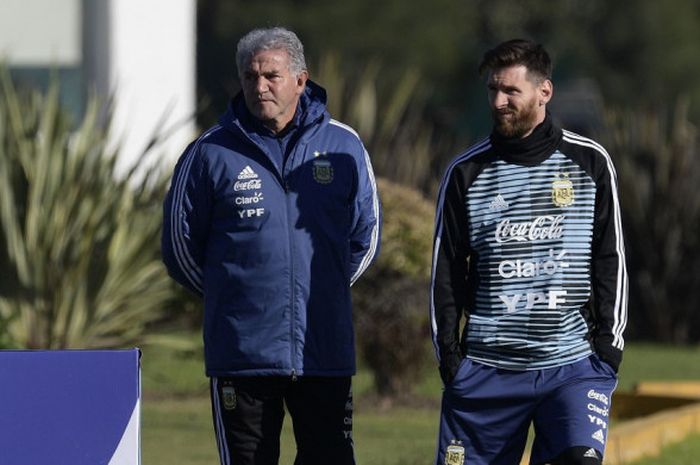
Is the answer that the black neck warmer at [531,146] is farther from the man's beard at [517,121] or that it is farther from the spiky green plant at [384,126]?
the spiky green plant at [384,126]

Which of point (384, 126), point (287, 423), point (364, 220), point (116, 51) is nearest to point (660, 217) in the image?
point (384, 126)

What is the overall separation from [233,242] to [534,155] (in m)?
1.10

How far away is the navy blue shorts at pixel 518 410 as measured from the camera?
653 cm

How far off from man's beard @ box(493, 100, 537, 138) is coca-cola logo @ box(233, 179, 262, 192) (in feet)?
2.85

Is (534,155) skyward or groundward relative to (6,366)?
skyward

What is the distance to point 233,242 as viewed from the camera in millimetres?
6816

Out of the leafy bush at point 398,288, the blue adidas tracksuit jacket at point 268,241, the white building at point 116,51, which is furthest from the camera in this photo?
the white building at point 116,51

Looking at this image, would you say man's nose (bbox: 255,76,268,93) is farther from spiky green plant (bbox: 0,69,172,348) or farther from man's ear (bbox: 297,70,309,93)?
spiky green plant (bbox: 0,69,172,348)

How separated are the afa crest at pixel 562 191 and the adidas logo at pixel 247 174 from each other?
1.05 m

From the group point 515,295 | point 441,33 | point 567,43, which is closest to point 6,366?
point 515,295

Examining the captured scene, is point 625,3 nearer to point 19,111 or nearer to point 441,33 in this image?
point 441,33

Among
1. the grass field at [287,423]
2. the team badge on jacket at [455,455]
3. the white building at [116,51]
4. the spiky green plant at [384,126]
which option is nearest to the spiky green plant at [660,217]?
the grass field at [287,423]

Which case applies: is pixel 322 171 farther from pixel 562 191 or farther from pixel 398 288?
pixel 398 288

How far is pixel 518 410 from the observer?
262 inches
